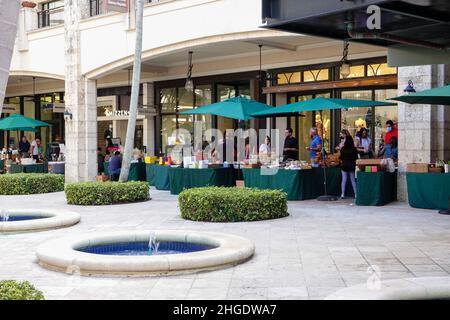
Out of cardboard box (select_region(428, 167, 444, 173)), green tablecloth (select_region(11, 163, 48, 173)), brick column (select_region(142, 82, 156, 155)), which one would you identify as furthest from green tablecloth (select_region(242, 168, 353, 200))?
green tablecloth (select_region(11, 163, 48, 173))

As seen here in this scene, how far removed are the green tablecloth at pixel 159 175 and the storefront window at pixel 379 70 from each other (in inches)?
277

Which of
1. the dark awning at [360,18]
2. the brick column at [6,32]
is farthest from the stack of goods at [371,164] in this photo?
the brick column at [6,32]

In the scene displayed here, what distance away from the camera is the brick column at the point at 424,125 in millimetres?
14656

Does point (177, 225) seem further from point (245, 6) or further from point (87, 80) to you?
point (87, 80)

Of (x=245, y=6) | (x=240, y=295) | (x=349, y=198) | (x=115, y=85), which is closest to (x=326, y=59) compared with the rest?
(x=245, y=6)

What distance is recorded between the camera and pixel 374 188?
1471cm

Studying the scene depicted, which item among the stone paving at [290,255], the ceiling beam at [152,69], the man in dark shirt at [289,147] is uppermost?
the ceiling beam at [152,69]

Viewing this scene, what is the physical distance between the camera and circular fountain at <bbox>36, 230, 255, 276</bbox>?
7.57 meters

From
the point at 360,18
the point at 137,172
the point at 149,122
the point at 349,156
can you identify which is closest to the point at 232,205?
the point at 349,156

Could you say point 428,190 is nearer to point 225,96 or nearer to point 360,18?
point 360,18

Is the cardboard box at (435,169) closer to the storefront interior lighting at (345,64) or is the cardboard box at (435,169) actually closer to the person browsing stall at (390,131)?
the person browsing stall at (390,131)

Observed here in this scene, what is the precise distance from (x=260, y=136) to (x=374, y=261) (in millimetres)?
13892

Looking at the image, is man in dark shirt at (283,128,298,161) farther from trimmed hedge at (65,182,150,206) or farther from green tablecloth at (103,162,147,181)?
green tablecloth at (103,162,147,181)

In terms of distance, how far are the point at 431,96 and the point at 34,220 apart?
784 centimetres
